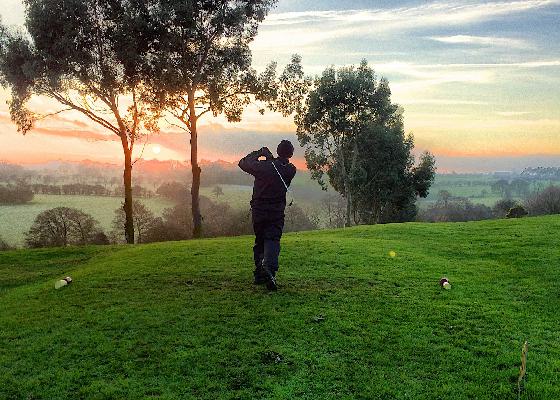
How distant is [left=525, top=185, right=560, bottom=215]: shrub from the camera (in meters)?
92.7

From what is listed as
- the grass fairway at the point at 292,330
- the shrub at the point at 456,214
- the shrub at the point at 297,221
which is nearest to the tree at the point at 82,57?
the grass fairway at the point at 292,330

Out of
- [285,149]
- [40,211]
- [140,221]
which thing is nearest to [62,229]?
[40,211]

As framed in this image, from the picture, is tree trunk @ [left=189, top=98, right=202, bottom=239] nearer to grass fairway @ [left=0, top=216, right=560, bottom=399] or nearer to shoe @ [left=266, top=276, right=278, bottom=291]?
grass fairway @ [left=0, top=216, right=560, bottom=399]

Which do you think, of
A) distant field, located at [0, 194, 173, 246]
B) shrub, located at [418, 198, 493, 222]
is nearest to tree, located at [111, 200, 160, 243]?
distant field, located at [0, 194, 173, 246]

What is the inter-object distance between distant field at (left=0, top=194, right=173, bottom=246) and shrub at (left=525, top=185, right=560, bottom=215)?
73.5 metres

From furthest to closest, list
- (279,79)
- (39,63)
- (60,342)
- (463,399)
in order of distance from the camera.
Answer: (279,79)
(39,63)
(60,342)
(463,399)

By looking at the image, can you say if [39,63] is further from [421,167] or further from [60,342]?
[421,167]

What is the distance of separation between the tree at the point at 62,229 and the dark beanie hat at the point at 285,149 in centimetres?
5214

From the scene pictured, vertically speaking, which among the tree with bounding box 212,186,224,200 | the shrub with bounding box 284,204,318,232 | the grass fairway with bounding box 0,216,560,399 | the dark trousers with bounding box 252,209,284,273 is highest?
the tree with bounding box 212,186,224,200

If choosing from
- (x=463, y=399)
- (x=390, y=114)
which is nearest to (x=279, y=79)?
(x=390, y=114)

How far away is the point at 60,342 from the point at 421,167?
6154 centimetres

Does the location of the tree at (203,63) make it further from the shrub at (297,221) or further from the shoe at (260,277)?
Answer: the shrub at (297,221)

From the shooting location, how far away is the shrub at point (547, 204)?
92.7 metres

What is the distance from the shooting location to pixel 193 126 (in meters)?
35.7
